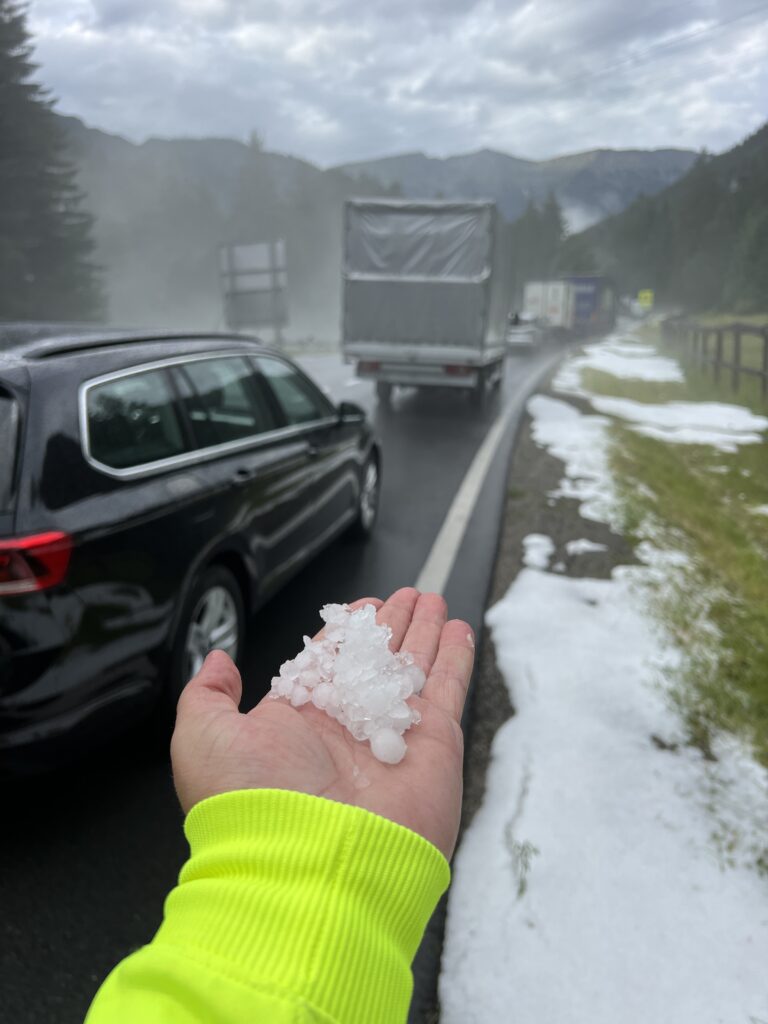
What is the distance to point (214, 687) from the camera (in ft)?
5.13

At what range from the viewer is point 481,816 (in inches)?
110

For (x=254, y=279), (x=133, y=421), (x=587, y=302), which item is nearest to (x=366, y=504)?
(x=133, y=421)

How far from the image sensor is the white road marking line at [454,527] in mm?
5359

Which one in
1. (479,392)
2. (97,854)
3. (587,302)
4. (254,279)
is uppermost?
(587,302)

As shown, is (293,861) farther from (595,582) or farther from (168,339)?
(595,582)

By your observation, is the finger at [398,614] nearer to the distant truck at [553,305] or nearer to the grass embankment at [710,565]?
the grass embankment at [710,565]

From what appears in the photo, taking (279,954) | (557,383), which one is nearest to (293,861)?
(279,954)

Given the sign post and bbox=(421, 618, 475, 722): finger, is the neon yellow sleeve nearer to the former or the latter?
bbox=(421, 618, 475, 722): finger

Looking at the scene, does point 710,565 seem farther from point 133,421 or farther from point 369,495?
point 133,421

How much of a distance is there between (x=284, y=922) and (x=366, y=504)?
5133 millimetres

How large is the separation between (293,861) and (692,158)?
417ft

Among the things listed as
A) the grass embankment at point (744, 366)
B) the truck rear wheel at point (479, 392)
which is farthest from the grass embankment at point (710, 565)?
the grass embankment at point (744, 366)

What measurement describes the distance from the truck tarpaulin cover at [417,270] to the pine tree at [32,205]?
24.3 m

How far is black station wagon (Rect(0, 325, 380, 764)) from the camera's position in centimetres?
247
